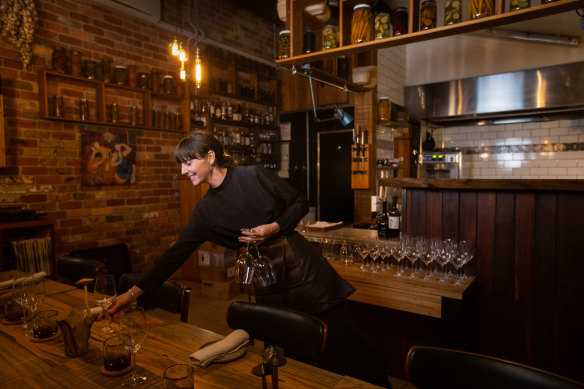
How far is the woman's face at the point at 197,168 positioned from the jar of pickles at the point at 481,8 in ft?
5.65

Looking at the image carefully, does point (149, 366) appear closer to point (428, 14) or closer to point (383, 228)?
point (383, 228)

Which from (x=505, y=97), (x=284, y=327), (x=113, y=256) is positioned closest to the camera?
(x=284, y=327)

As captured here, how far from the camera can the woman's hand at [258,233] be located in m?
1.51

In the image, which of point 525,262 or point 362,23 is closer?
point 525,262

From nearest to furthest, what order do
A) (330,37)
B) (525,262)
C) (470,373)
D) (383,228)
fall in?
(470,373), (525,262), (330,37), (383,228)

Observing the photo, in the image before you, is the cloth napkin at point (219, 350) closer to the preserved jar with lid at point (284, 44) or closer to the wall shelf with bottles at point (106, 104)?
the preserved jar with lid at point (284, 44)

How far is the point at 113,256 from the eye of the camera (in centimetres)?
406

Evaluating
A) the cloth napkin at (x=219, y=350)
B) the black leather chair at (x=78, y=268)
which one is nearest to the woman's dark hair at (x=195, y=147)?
the cloth napkin at (x=219, y=350)

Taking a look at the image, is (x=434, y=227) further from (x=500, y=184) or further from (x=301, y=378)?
(x=301, y=378)

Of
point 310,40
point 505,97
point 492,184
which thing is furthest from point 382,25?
point 505,97

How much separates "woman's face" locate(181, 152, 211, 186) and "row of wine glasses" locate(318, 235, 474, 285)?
134 centimetres

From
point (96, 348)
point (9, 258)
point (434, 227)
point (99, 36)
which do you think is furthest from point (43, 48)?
point (434, 227)

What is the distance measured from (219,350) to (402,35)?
2.14 meters

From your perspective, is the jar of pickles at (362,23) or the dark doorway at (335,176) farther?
the dark doorway at (335,176)
